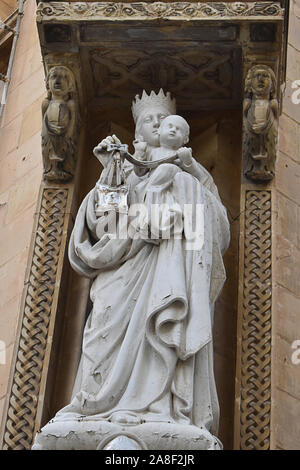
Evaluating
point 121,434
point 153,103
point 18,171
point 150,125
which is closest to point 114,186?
point 150,125

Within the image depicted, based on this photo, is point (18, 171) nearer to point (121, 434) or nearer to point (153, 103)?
point (153, 103)

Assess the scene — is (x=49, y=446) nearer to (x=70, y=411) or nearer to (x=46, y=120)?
(x=70, y=411)

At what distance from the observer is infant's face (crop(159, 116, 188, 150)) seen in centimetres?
789

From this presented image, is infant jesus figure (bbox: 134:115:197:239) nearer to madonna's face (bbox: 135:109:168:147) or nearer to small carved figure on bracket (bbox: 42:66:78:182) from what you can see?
madonna's face (bbox: 135:109:168:147)

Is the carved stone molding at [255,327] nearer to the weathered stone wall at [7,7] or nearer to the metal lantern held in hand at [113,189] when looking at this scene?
the metal lantern held in hand at [113,189]

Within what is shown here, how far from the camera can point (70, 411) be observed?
687 centimetres

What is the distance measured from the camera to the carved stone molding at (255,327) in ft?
23.9

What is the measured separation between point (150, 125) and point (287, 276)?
1120 millimetres

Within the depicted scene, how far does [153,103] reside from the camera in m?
8.25

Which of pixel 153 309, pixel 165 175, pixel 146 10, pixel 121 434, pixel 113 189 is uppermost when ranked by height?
pixel 146 10

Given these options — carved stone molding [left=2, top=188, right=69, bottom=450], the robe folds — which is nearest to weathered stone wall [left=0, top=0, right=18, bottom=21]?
carved stone molding [left=2, top=188, right=69, bottom=450]

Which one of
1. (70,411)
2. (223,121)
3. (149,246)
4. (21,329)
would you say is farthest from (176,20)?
(70,411)

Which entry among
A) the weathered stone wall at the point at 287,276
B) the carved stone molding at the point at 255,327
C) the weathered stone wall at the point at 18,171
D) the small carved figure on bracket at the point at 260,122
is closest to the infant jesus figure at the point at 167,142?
the small carved figure on bracket at the point at 260,122

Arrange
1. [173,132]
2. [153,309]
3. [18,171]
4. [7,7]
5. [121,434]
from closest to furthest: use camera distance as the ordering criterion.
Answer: [121,434], [153,309], [173,132], [18,171], [7,7]
